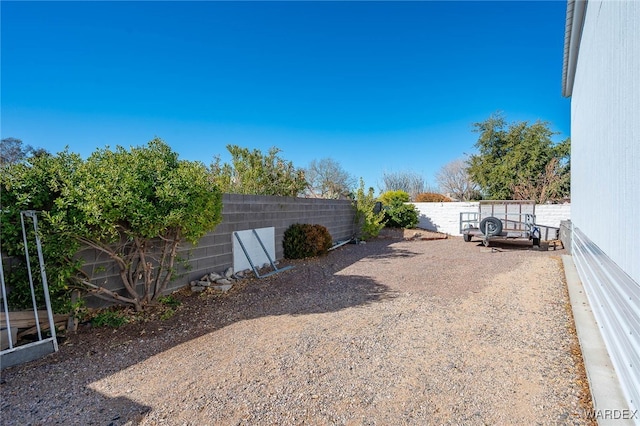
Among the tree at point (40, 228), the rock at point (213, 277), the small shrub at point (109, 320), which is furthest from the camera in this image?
the rock at point (213, 277)

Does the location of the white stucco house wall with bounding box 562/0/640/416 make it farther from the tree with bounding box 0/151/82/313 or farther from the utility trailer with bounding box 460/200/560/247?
the utility trailer with bounding box 460/200/560/247

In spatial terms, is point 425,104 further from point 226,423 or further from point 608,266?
point 226,423

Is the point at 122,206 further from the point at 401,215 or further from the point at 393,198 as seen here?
the point at 393,198

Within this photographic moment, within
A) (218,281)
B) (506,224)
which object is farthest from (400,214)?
(218,281)

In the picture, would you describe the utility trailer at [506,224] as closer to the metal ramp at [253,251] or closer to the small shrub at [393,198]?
the small shrub at [393,198]

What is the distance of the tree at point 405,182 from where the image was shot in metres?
33.3

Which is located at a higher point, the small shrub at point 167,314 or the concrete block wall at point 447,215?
the concrete block wall at point 447,215

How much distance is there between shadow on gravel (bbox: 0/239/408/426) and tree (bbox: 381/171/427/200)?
2758 cm

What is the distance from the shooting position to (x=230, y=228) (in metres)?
6.70

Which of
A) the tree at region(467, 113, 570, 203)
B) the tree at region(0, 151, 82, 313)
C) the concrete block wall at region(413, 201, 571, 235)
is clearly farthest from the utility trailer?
the tree at region(0, 151, 82, 313)

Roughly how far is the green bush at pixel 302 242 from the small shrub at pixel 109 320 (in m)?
4.84

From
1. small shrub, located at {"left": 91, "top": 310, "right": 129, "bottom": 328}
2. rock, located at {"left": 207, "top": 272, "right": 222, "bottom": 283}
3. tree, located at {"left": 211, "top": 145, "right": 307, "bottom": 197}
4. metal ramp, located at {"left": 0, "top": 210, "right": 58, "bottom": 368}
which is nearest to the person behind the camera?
metal ramp, located at {"left": 0, "top": 210, "right": 58, "bottom": 368}

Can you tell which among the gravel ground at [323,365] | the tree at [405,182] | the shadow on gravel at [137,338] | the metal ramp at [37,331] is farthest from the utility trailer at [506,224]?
the tree at [405,182]

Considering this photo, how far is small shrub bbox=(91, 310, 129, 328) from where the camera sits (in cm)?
388
